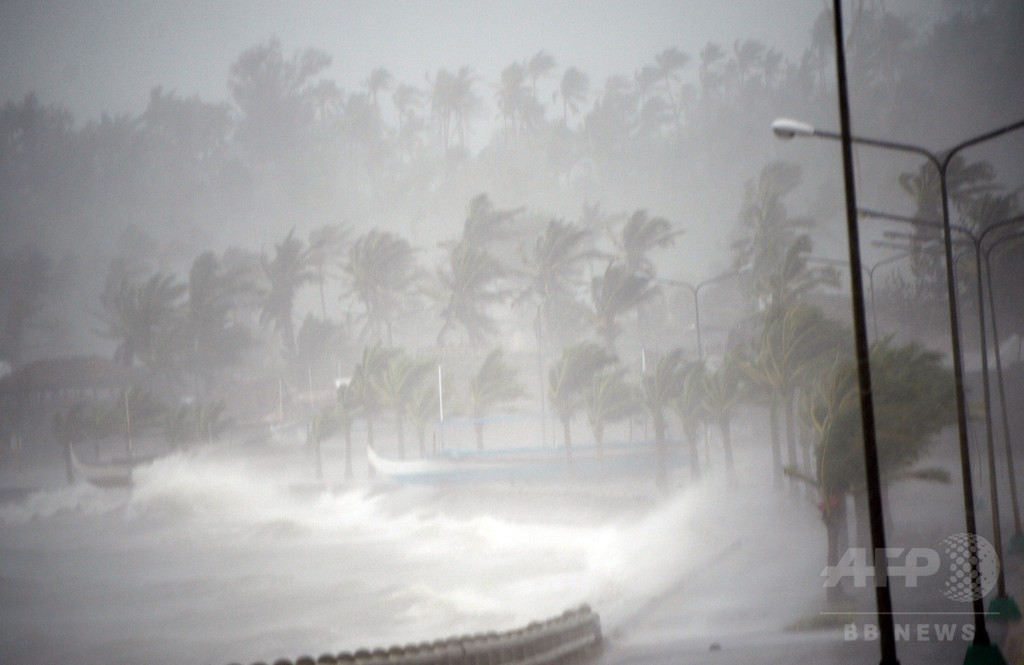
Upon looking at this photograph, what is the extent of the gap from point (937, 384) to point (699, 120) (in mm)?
100977

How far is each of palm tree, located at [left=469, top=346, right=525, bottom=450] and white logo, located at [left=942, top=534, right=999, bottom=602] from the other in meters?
31.2

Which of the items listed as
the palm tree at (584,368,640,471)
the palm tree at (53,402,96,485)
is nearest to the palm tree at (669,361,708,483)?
the palm tree at (584,368,640,471)

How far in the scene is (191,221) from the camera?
11250cm

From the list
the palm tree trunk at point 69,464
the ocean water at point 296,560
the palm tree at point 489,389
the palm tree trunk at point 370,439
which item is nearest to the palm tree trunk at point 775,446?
the ocean water at point 296,560

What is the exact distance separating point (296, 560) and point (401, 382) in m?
16.4

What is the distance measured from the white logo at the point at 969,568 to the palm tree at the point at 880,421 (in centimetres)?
229

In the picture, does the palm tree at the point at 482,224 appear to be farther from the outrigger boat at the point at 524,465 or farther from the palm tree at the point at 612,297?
the outrigger boat at the point at 524,465

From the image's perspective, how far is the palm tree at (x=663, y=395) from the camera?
4600 centimetres

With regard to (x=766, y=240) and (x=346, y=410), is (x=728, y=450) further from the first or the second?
(x=346, y=410)

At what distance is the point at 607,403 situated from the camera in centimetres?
4809

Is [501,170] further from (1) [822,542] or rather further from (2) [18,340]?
(1) [822,542]

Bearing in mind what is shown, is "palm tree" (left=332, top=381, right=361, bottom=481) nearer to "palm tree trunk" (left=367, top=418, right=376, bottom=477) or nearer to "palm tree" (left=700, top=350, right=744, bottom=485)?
"palm tree trunk" (left=367, top=418, right=376, bottom=477)

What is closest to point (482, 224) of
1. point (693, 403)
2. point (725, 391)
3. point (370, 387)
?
point (370, 387)

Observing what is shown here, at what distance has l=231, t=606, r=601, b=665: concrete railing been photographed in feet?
48.2
